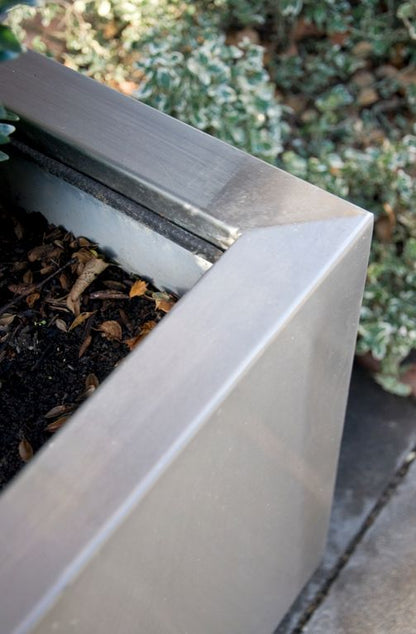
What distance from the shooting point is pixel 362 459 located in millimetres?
2086

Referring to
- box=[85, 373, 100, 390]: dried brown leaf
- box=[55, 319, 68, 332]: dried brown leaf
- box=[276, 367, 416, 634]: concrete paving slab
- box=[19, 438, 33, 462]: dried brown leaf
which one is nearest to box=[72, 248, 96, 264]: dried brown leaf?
box=[55, 319, 68, 332]: dried brown leaf

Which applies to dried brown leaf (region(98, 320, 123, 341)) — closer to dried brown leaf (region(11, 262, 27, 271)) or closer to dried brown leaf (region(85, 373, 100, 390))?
dried brown leaf (region(85, 373, 100, 390))

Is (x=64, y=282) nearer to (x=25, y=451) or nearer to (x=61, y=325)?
(x=61, y=325)

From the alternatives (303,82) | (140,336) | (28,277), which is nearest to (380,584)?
(140,336)

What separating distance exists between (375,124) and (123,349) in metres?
1.65

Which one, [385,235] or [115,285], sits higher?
[115,285]

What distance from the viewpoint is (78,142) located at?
116 cm

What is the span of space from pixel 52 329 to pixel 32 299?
71 mm

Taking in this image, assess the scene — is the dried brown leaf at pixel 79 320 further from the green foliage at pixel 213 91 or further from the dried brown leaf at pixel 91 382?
the green foliage at pixel 213 91

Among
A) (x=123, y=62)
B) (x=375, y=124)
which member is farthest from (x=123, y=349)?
(x=375, y=124)

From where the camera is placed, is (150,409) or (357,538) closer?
(150,409)

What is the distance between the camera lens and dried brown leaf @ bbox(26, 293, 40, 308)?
127cm

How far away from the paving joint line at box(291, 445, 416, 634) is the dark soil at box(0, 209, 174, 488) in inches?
38.1

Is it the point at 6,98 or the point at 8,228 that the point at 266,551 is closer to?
the point at 8,228
